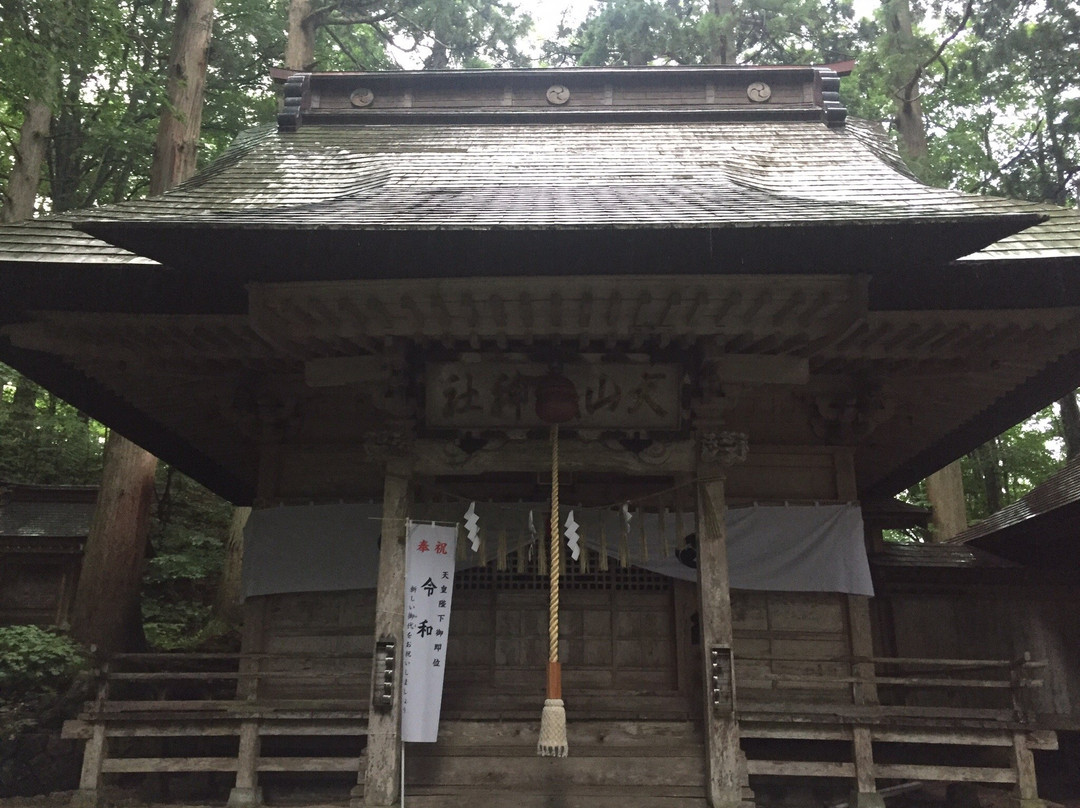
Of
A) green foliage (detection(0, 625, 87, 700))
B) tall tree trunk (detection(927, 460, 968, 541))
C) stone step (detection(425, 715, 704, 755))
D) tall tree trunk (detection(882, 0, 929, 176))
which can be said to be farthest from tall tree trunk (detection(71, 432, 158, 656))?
tall tree trunk (detection(882, 0, 929, 176))

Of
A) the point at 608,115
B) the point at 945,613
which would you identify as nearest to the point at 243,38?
the point at 608,115

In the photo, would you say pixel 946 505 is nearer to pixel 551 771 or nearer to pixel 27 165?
pixel 551 771

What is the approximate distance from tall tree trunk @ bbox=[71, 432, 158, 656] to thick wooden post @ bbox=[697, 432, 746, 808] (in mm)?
7832

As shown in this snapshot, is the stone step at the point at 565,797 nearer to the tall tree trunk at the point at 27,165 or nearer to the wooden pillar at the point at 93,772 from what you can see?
the wooden pillar at the point at 93,772

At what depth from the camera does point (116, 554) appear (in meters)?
10.0

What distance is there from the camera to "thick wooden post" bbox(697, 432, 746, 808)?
211 inches

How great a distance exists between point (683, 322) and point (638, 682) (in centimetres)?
361

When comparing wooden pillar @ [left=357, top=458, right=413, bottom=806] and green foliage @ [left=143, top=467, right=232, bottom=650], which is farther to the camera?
green foliage @ [left=143, top=467, right=232, bottom=650]

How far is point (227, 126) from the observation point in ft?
55.7

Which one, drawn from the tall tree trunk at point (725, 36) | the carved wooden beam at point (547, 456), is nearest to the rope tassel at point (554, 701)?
the carved wooden beam at point (547, 456)

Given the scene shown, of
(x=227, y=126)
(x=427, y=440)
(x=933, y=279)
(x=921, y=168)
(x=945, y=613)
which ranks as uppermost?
(x=227, y=126)

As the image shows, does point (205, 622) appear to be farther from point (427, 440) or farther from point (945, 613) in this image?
point (945, 613)

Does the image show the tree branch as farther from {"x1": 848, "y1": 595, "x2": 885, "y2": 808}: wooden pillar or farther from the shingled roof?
{"x1": 848, "y1": 595, "x2": 885, "y2": 808}: wooden pillar

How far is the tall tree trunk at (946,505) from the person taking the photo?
1475 cm
